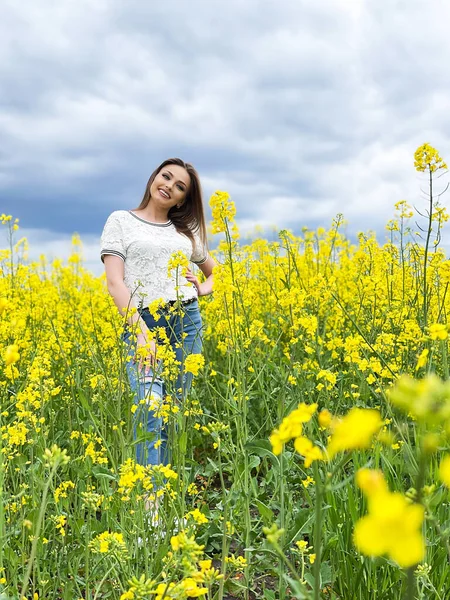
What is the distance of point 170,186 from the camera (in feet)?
13.4

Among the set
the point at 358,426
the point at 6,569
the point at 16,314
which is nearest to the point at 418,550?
the point at 358,426

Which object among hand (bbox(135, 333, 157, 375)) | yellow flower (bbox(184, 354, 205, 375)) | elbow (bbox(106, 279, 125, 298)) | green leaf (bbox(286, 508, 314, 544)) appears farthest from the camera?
elbow (bbox(106, 279, 125, 298))

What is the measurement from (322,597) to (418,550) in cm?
209

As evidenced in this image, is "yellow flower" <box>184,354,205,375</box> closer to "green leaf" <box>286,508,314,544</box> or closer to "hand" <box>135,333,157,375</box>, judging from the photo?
"hand" <box>135,333,157,375</box>

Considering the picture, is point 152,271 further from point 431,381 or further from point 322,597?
point 431,381

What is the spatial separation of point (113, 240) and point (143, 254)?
21 centimetres

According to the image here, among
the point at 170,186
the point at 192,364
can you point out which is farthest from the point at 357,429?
the point at 170,186

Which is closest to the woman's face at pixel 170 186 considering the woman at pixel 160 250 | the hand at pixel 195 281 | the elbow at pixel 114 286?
the woman at pixel 160 250

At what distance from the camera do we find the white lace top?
3.77 metres

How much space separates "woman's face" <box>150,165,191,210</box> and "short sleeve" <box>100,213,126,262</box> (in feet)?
1.25

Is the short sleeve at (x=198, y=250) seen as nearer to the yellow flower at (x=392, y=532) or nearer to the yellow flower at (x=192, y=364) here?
the yellow flower at (x=192, y=364)

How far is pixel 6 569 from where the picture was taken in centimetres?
250

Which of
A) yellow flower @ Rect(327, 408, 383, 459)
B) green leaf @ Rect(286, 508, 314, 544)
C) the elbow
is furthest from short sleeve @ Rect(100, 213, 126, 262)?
yellow flower @ Rect(327, 408, 383, 459)

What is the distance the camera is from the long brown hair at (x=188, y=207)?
4.29 meters
